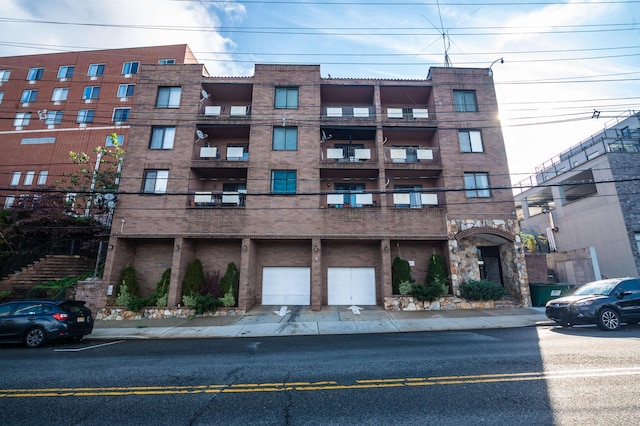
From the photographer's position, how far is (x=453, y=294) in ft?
51.6

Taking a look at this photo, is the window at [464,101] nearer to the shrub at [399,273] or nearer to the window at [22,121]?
the shrub at [399,273]

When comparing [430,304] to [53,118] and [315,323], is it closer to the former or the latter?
[315,323]

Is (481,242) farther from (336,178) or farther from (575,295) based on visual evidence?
(336,178)

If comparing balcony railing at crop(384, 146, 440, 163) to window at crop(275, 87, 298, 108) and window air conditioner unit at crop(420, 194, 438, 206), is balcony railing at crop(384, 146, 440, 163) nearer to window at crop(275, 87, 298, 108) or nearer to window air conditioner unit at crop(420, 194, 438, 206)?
window air conditioner unit at crop(420, 194, 438, 206)

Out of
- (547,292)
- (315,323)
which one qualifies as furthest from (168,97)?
(547,292)

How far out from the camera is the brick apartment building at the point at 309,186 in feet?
53.7

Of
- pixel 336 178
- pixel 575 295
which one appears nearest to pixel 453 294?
pixel 575 295

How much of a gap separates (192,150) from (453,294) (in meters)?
17.6

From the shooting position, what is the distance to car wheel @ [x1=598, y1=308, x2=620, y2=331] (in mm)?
9633

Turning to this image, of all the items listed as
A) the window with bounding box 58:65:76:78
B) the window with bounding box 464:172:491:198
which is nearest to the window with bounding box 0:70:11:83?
the window with bounding box 58:65:76:78

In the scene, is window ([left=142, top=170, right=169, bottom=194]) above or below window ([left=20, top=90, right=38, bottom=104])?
below

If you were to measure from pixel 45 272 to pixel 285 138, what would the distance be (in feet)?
55.1

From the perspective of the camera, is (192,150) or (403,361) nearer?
(403,361)

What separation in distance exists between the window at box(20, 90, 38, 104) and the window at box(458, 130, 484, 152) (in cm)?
4013
